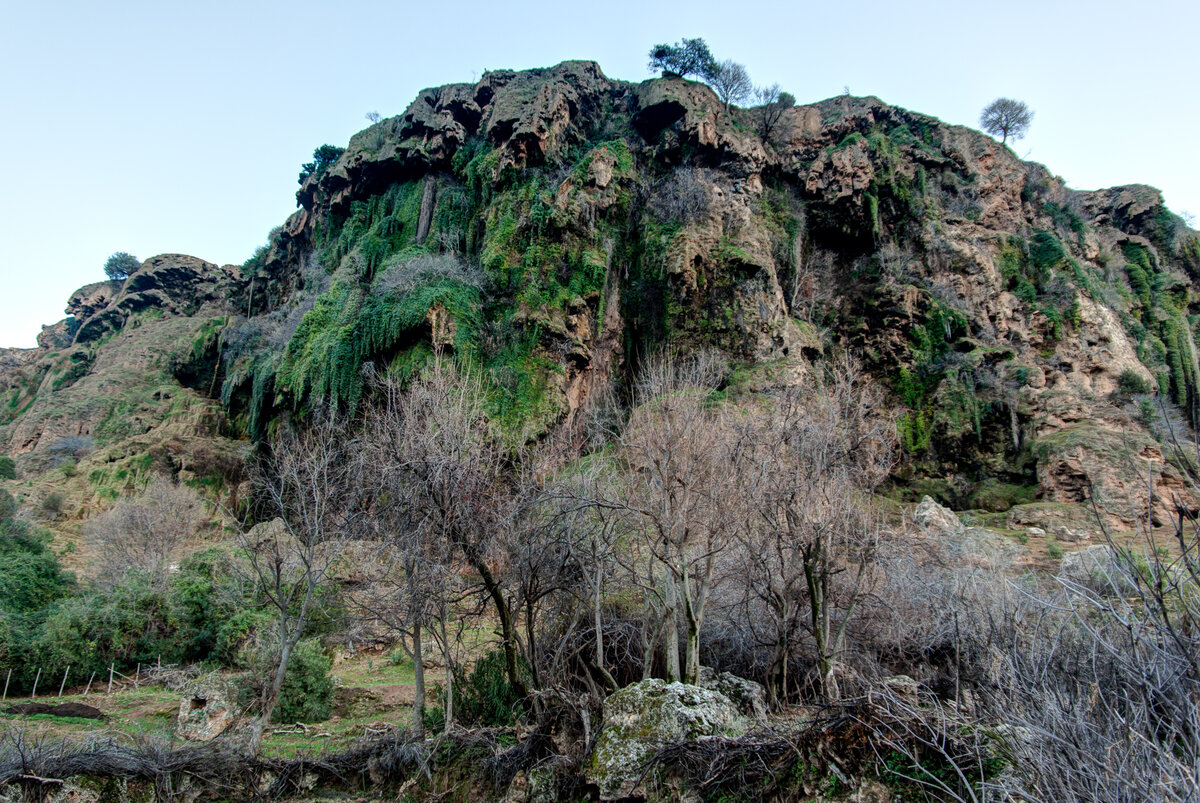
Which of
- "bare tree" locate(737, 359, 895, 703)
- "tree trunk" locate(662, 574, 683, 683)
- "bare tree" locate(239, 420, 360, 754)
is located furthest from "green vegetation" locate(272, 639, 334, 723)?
"bare tree" locate(737, 359, 895, 703)

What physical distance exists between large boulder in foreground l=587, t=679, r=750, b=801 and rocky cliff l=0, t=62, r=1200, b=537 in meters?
14.3

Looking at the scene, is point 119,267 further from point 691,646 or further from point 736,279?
point 691,646

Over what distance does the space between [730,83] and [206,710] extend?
1570 inches

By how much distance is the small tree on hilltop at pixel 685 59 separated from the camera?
112 feet

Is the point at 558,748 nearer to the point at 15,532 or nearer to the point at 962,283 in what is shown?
the point at 15,532

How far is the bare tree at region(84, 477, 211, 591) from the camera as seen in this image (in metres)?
22.8

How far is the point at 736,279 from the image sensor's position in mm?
26562

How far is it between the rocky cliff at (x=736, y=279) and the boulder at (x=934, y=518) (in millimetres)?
2921

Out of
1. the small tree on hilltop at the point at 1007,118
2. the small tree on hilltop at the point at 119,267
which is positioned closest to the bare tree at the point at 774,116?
the small tree on hilltop at the point at 1007,118

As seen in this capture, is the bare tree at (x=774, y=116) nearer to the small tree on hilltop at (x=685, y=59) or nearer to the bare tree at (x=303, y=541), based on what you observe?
the small tree on hilltop at (x=685, y=59)

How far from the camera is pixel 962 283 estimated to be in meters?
30.2

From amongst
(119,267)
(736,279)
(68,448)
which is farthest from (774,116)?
(119,267)

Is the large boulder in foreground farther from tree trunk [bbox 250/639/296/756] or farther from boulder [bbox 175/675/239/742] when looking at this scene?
boulder [bbox 175/675/239/742]

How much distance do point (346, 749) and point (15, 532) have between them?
19.9 m
